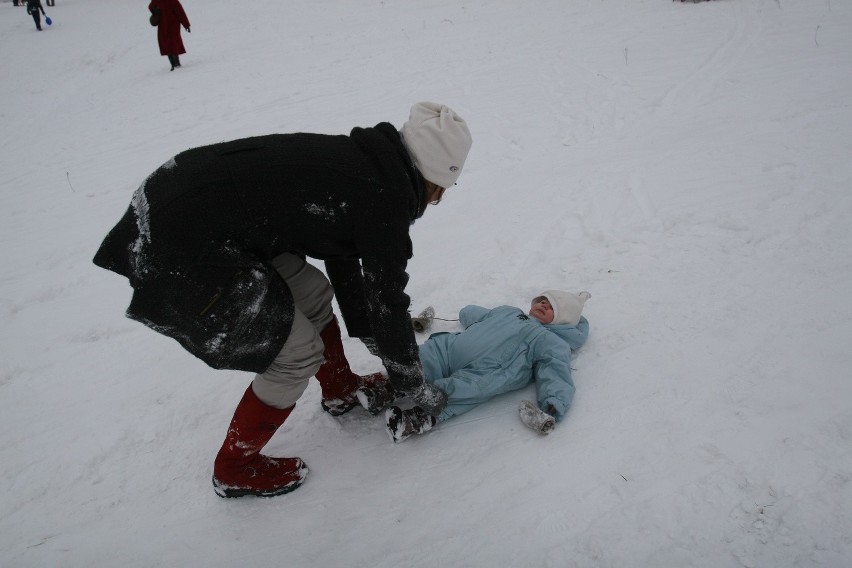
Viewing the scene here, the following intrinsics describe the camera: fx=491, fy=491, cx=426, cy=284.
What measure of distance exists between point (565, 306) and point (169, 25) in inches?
379

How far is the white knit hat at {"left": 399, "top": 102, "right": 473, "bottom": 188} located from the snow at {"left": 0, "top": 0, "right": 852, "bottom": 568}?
Answer: 1286 mm

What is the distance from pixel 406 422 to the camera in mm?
2215

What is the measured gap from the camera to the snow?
1.89m

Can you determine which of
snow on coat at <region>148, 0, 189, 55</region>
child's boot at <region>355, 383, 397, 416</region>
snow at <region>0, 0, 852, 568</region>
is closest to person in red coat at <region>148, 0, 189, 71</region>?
snow on coat at <region>148, 0, 189, 55</region>

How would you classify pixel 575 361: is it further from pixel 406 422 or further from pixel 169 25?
pixel 169 25

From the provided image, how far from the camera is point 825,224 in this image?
10.5 feet

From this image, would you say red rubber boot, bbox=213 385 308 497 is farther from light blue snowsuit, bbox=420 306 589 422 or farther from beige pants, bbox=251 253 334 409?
light blue snowsuit, bbox=420 306 589 422

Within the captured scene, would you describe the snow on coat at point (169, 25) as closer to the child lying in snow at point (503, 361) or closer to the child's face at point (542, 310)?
the child lying in snow at point (503, 361)

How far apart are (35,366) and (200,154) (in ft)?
7.34

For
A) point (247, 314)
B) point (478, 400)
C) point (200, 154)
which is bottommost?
point (478, 400)

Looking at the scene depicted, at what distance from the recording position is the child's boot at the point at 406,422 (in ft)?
7.24

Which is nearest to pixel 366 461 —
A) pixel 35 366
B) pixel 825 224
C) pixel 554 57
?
pixel 35 366

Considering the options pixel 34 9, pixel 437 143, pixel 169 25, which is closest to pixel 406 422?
pixel 437 143

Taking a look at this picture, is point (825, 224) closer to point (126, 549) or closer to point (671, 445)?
point (671, 445)
